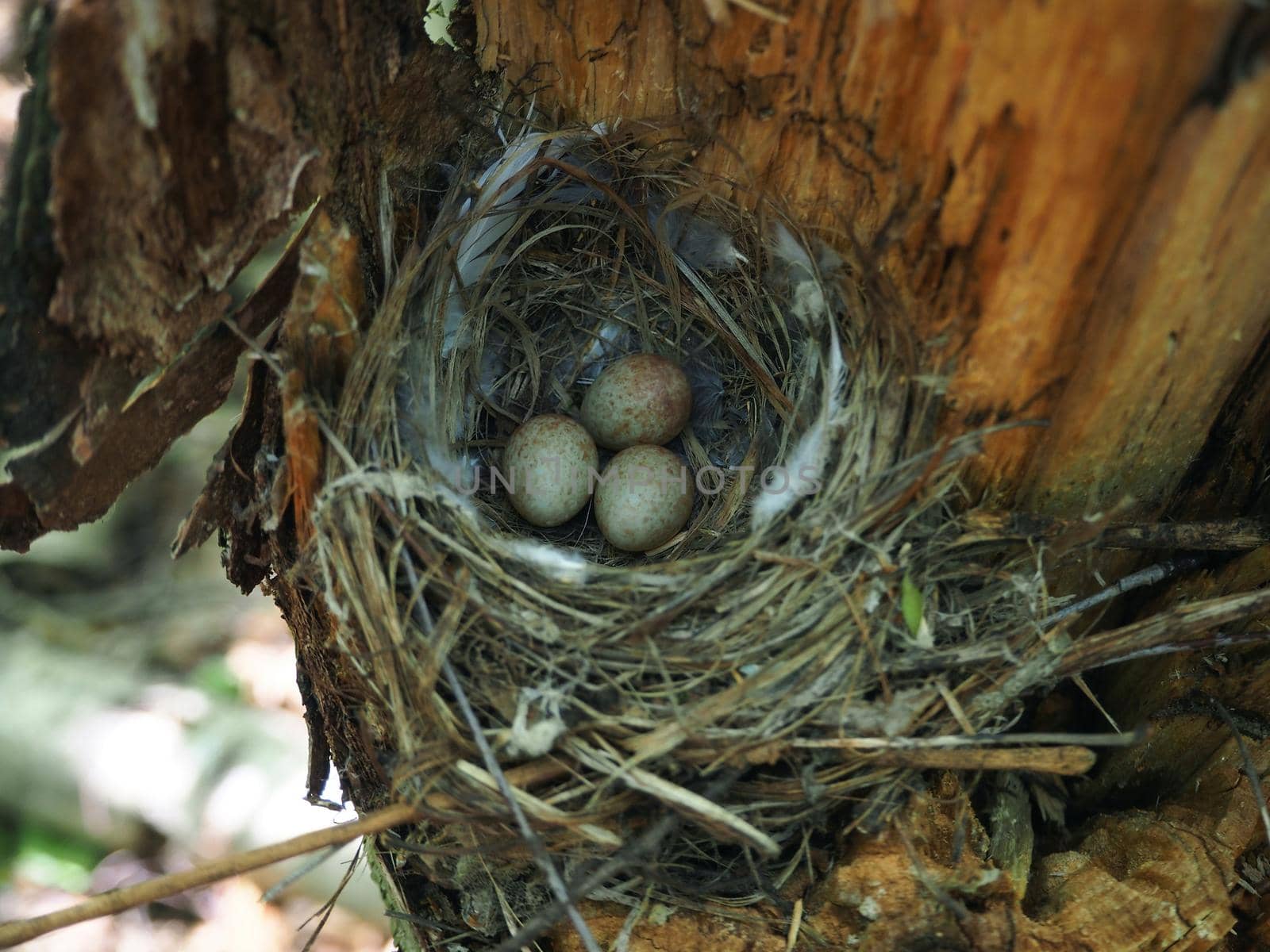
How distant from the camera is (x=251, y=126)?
1432mm

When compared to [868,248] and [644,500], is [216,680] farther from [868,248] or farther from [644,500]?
[868,248]

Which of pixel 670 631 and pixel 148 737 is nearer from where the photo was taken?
pixel 670 631

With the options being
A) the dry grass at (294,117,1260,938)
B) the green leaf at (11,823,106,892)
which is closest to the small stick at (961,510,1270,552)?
the dry grass at (294,117,1260,938)

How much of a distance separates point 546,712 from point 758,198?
1.02 metres

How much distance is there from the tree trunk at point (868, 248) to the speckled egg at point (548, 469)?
1.63 ft

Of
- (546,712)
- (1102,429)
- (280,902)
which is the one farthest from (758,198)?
(280,902)

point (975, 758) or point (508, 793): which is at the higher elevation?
point (975, 758)

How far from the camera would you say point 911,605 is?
5.01 ft

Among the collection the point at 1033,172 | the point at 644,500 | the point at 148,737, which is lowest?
the point at 148,737

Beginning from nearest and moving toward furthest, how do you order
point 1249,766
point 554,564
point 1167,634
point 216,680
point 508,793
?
point 508,793 → point 1167,634 → point 1249,766 → point 554,564 → point 216,680

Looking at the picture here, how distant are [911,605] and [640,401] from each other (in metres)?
0.84

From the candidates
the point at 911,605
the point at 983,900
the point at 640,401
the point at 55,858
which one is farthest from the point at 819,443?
the point at 55,858

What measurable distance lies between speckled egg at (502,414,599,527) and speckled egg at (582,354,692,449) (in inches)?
3.1

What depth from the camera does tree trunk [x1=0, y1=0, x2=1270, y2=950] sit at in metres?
1.23
